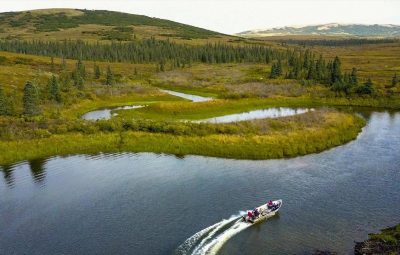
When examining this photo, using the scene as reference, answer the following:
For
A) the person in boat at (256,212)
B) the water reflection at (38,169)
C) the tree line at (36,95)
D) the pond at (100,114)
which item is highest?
the tree line at (36,95)

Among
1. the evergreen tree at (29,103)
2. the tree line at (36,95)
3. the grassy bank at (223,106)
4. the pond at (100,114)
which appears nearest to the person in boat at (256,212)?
the grassy bank at (223,106)

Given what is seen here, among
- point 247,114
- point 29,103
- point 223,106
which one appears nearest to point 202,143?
point 247,114

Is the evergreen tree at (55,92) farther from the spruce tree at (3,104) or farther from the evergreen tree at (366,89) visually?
the evergreen tree at (366,89)

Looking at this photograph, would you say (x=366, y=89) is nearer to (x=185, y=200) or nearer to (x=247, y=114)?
(x=247, y=114)

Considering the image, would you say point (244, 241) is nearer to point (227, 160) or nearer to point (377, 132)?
point (227, 160)

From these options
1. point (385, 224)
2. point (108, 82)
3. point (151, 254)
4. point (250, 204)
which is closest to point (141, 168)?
point (250, 204)

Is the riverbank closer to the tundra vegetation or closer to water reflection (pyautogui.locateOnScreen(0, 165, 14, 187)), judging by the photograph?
the tundra vegetation
